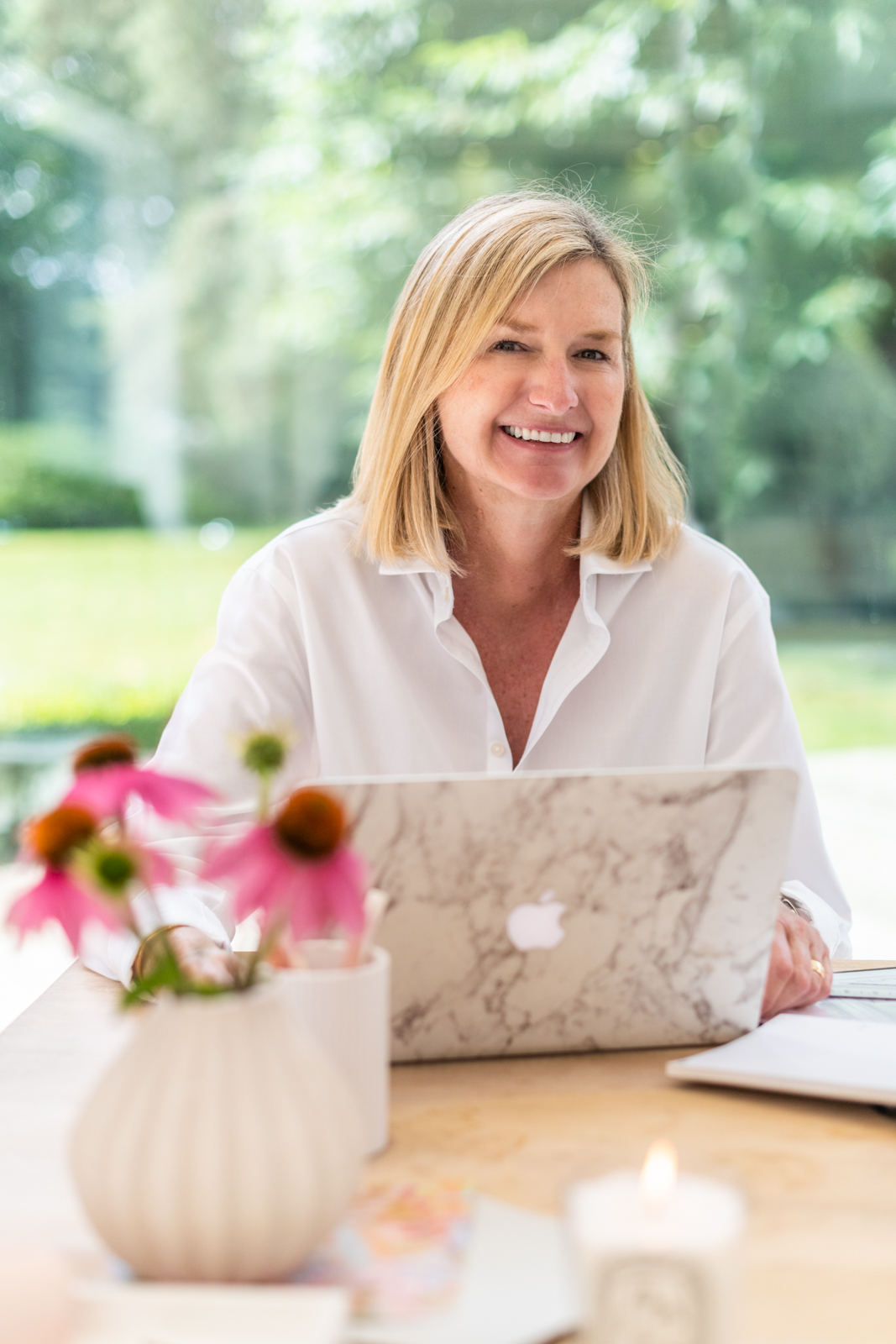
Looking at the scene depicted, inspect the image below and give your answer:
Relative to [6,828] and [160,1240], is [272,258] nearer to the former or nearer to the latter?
[6,828]

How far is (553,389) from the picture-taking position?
1680mm

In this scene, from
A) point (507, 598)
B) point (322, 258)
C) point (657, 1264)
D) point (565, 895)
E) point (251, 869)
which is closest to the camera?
point (657, 1264)

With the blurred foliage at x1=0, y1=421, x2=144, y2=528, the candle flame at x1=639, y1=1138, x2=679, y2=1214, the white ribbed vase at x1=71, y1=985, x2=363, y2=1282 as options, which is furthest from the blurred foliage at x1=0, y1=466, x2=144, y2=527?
the candle flame at x1=639, y1=1138, x2=679, y2=1214

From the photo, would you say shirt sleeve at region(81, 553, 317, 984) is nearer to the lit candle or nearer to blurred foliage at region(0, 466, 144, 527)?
the lit candle

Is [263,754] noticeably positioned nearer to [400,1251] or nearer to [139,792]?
[139,792]

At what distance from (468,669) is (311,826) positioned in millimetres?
1078

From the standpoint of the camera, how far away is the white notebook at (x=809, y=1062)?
37.9 inches

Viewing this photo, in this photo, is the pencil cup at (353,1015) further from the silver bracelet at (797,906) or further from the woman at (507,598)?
the woman at (507,598)

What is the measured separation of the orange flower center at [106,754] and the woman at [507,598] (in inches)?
33.9

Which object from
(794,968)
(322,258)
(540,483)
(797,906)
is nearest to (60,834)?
(794,968)

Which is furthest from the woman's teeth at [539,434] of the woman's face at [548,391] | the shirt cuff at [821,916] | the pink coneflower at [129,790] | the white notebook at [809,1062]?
the pink coneflower at [129,790]

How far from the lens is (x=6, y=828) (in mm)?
4160

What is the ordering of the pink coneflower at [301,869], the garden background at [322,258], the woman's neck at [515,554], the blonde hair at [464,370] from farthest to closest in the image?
the garden background at [322,258] < the woman's neck at [515,554] < the blonde hair at [464,370] < the pink coneflower at [301,869]

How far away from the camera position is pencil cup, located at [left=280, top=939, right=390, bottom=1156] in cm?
84
